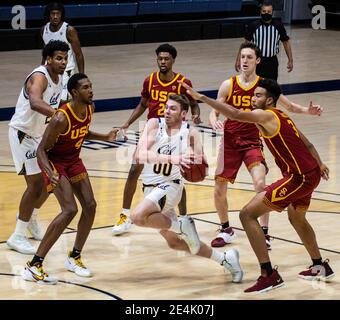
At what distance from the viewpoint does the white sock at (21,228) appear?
806 cm

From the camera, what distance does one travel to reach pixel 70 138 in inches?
291

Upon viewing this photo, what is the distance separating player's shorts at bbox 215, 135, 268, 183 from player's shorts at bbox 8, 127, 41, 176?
155 cm

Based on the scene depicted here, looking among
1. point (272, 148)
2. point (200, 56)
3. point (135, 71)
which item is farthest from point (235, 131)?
point (200, 56)

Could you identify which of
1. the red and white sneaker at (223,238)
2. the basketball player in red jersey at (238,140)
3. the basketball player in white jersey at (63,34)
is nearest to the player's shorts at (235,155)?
the basketball player in red jersey at (238,140)

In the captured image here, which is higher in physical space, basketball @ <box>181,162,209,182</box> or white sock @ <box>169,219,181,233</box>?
basketball @ <box>181,162,209,182</box>

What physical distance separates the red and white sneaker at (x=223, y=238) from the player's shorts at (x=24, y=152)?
5.27ft

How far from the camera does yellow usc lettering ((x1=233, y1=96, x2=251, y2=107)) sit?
8359mm

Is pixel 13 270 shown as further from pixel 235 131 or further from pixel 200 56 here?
pixel 200 56

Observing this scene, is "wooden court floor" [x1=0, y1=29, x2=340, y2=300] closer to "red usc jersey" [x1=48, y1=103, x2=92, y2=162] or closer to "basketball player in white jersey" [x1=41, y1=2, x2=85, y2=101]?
"red usc jersey" [x1=48, y1=103, x2=92, y2=162]

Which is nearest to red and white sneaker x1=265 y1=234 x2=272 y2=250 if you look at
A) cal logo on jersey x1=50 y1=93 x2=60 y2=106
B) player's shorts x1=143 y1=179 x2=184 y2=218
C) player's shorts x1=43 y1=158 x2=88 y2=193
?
player's shorts x1=143 y1=179 x2=184 y2=218

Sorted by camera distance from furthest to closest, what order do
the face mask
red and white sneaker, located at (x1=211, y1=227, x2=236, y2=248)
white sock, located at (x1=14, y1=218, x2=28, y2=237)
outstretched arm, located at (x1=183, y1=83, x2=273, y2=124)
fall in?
the face mask, red and white sneaker, located at (x1=211, y1=227, x2=236, y2=248), white sock, located at (x1=14, y1=218, x2=28, y2=237), outstretched arm, located at (x1=183, y1=83, x2=273, y2=124)

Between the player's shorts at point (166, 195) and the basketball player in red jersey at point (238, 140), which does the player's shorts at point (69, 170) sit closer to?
the player's shorts at point (166, 195)
